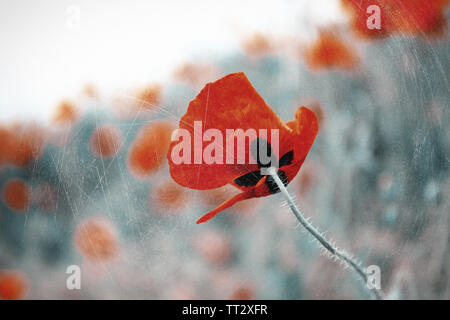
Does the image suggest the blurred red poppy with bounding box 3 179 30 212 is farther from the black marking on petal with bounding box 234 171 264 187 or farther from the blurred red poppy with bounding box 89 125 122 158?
the black marking on petal with bounding box 234 171 264 187

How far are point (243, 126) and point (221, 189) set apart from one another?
114mm

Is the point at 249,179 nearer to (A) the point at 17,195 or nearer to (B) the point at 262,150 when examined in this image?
(B) the point at 262,150

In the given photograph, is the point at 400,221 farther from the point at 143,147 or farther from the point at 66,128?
the point at 66,128

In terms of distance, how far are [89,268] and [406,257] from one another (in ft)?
1.43

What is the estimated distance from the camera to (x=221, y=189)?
0.48 metres

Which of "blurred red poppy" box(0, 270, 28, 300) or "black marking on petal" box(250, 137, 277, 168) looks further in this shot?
"blurred red poppy" box(0, 270, 28, 300)

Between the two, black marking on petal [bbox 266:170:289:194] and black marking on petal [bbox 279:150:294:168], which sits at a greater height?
black marking on petal [bbox 279:150:294:168]

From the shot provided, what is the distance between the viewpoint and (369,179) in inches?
19.5

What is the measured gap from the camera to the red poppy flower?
398 mm

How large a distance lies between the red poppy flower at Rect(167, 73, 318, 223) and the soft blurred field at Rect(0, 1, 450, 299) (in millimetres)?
51

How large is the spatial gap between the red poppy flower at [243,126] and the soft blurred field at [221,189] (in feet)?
0.17

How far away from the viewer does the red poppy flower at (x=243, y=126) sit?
1.31ft

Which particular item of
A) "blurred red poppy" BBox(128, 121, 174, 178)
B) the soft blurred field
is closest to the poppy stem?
the soft blurred field

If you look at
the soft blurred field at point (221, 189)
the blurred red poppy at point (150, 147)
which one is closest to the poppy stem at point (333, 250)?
the soft blurred field at point (221, 189)
